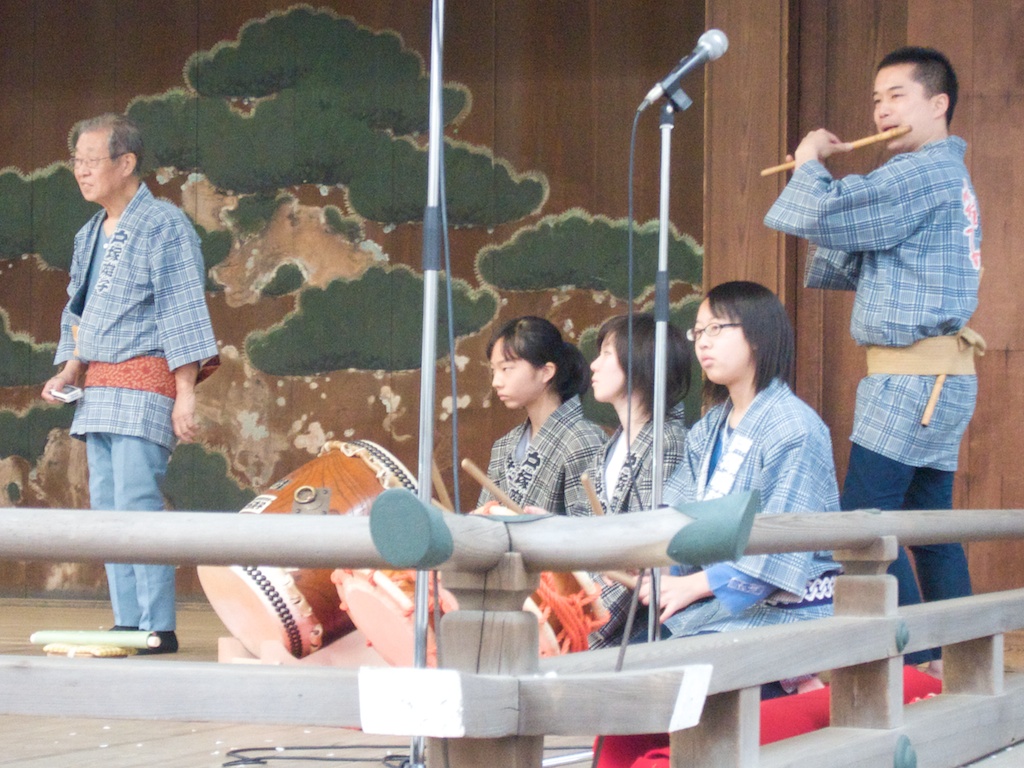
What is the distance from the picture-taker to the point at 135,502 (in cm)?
326

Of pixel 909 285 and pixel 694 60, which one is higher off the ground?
pixel 694 60

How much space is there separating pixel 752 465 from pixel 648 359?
68cm

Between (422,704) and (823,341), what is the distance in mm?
2479

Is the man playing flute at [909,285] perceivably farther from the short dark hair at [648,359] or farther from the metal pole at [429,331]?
the metal pole at [429,331]

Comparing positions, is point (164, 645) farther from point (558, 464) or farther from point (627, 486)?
point (627, 486)

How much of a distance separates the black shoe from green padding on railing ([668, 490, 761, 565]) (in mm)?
2087

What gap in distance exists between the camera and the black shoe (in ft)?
10.5

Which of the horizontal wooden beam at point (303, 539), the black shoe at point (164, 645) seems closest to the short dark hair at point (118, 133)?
the black shoe at point (164, 645)

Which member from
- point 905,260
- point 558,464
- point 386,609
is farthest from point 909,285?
point 386,609

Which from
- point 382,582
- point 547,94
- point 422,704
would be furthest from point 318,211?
point 422,704

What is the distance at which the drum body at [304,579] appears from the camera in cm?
279

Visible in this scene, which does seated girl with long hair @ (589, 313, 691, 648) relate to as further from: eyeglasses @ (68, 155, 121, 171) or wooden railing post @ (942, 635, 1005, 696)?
eyeglasses @ (68, 155, 121, 171)

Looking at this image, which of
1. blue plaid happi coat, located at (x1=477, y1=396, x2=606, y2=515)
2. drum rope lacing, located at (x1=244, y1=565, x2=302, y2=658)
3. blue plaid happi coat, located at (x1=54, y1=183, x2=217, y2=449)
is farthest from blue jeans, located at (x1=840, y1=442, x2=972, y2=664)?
blue plaid happi coat, located at (x1=54, y1=183, x2=217, y2=449)

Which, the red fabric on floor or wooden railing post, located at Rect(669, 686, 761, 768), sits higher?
wooden railing post, located at Rect(669, 686, 761, 768)
